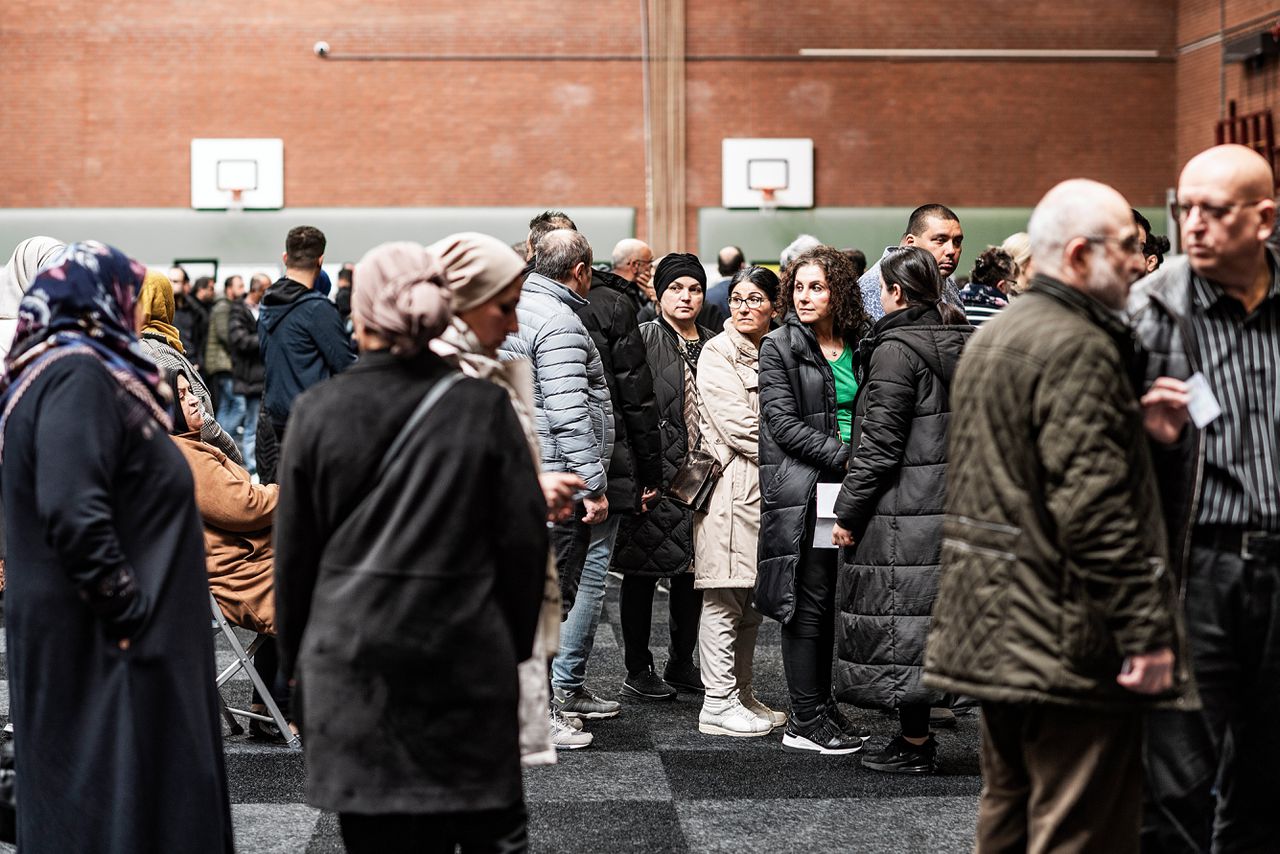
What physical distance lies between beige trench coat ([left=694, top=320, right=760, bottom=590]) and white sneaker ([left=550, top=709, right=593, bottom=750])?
59cm

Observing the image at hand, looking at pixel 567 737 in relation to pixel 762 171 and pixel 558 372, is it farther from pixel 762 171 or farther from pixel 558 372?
pixel 762 171

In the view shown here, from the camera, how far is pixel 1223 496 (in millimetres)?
2445

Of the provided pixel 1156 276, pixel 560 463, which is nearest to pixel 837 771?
pixel 560 463

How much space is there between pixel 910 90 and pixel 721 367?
34.4 feet

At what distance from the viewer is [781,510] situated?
425 centimetres

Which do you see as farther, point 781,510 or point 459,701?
point 781,510

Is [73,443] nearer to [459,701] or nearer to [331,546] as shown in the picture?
Answer: [331,546]

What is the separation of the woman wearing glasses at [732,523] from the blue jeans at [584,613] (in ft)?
0.97

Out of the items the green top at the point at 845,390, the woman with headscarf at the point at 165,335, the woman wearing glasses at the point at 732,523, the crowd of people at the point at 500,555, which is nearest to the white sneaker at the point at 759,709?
the woman wearing glasses at the point at 732,523

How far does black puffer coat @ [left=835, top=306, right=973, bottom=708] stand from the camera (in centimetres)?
378

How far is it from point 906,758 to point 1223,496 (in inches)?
70.8

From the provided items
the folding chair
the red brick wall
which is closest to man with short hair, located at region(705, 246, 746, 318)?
the folding chair

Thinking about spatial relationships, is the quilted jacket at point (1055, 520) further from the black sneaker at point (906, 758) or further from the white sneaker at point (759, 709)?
the white sneaker at point (759, 709)

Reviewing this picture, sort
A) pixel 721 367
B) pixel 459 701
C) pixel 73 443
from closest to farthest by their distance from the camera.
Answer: pixel 459 701 < pixel 73 443 < pixel 721 367
